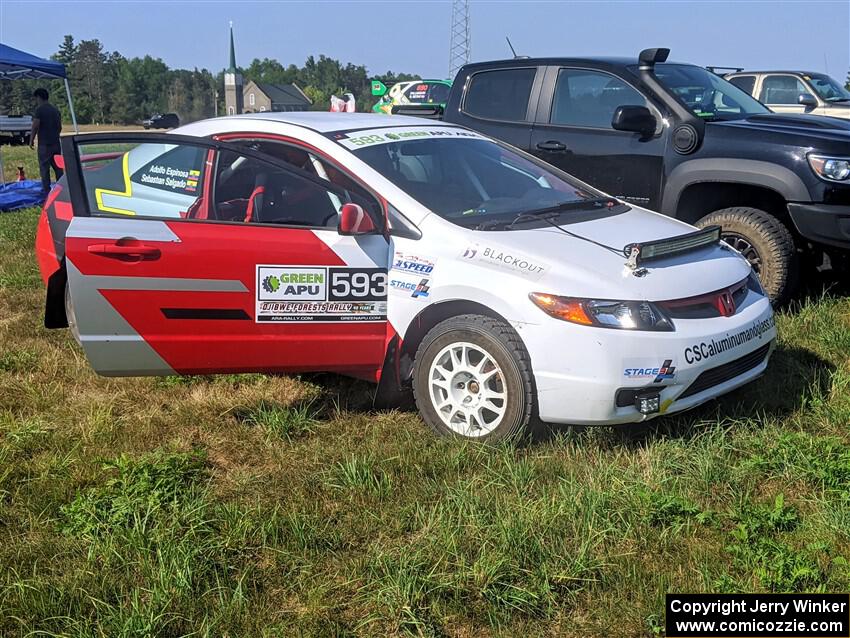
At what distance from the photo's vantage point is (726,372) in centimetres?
378

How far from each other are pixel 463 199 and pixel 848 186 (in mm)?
2777

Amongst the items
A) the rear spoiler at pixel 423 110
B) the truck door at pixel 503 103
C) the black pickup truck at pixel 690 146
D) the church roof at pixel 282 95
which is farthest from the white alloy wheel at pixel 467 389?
the church roof at pixel 282 95

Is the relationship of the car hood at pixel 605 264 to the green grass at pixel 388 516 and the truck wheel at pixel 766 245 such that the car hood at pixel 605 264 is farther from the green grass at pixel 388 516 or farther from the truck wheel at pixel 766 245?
the truck wheel at pixel 766 245

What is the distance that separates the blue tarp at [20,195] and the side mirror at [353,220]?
10272mm

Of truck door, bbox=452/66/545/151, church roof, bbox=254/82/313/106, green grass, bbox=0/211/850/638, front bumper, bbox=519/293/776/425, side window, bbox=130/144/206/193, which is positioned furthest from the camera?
church roof, bbox=254/82/313/106

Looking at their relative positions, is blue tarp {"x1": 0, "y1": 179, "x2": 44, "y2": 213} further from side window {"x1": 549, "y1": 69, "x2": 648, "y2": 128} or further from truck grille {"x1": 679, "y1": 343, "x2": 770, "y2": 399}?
truck grille {"x1": 679, "y1": 343, "x2": 770, "y2": 399}

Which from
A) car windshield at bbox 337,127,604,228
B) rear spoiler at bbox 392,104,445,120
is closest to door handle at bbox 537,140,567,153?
car windshield at bbox 337,127,604,228

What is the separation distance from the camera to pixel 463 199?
4254mm

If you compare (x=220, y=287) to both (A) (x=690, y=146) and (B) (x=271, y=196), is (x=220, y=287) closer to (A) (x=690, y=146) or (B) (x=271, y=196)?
(B) (x=271, y=196)

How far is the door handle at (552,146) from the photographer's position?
6.44 meters

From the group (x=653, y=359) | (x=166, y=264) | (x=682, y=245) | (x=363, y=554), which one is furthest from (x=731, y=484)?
(x=166, y=264)

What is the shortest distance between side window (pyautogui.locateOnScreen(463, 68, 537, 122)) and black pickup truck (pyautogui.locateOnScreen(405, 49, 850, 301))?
0.03 ft

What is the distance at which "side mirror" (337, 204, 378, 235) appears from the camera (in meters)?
3.71

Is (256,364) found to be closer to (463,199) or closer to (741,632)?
(463,199)
